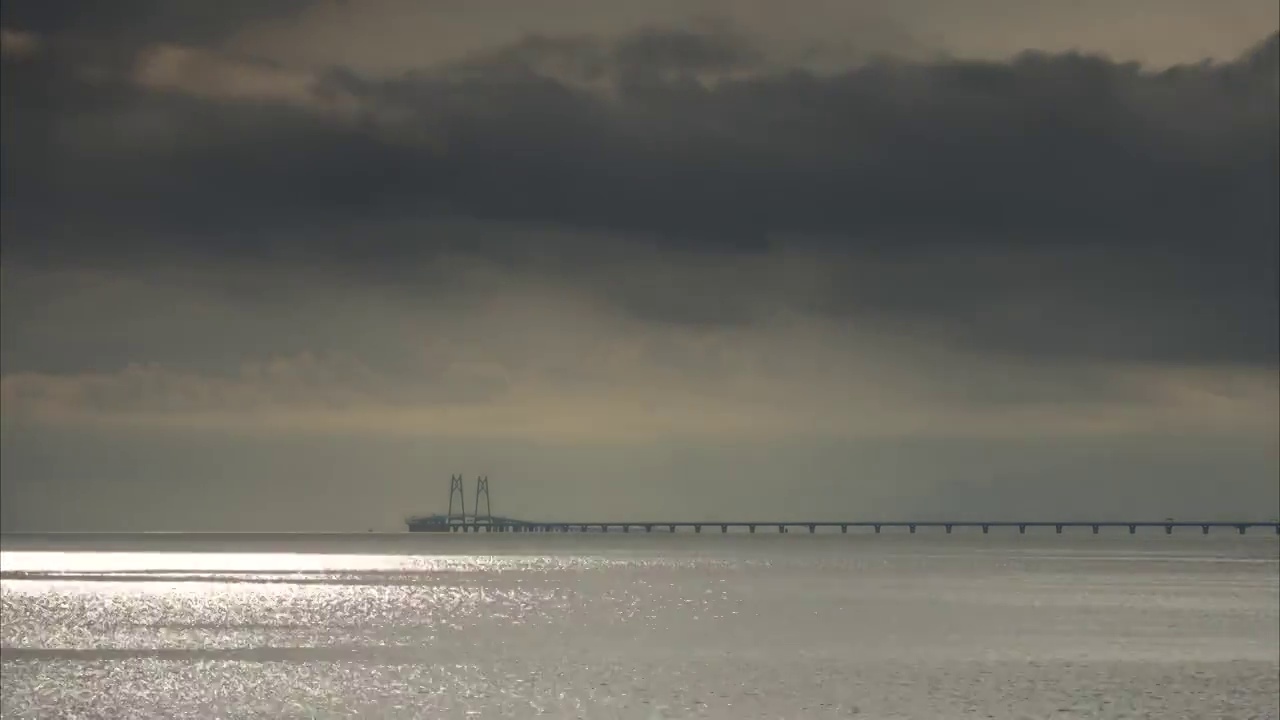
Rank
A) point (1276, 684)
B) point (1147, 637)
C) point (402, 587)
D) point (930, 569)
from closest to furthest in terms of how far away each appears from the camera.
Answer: point (1276, 684) < point (1147, 637) < point (402, 587) < point (930, 569)

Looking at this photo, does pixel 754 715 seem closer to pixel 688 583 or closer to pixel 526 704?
pixel 526 704

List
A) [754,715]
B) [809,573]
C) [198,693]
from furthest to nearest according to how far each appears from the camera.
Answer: [809,573], [198,693], [754,715]

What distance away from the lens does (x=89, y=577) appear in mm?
156250

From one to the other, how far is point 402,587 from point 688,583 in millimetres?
24725

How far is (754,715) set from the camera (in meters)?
47.0

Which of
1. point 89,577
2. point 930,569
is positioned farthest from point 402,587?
point 930,569

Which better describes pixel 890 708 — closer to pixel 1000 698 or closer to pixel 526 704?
pixel 1000 698

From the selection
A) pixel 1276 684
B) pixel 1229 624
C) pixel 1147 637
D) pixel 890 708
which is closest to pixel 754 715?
pixel 890 708

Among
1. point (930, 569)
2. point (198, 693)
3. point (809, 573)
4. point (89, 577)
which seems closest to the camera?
point (198, 693)

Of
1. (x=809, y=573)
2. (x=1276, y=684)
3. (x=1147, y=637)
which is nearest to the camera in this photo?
(x=1276, y=684)

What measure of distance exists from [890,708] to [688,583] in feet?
319

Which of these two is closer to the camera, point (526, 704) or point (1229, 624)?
point (526, 704)

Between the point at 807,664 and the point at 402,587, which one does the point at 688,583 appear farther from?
the point at 807,664

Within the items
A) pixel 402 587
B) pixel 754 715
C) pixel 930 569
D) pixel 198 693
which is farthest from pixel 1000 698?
pixel 930 569
